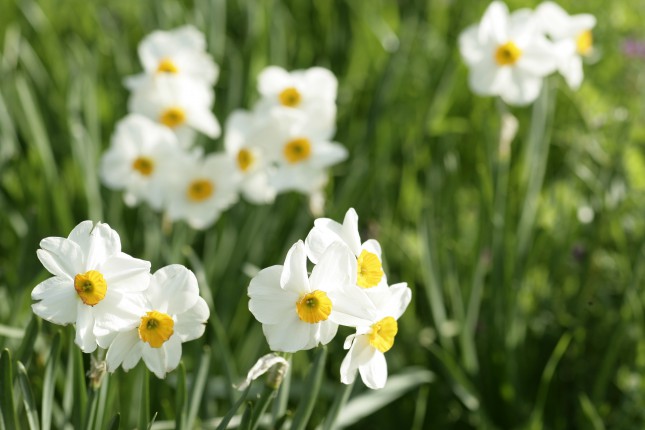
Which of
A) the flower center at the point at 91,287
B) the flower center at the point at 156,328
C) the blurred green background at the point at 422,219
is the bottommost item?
the blurred green background at the point at 422,219

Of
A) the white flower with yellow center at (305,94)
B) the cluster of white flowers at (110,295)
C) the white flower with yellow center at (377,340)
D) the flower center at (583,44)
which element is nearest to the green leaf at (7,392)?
the cluster of white flowers at (110,295)

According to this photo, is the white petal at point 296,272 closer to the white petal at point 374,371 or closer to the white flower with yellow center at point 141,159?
the white petal at point 374,371

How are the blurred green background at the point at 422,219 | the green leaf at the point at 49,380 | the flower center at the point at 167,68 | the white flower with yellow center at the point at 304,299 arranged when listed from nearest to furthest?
1. the white flower with yellow center at the point at 304,299
2. the green leaf at the point at 49,380
3. the blurred green background at the point at 422,219
4. the flower center at the point at 167,68

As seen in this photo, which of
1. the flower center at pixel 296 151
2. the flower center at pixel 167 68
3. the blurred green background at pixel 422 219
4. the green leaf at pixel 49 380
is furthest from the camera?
the flower center at pixel 167 68

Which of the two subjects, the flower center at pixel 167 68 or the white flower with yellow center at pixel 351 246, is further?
the flower center at pixel 167 68

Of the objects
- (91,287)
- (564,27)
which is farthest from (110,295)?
(564,27)

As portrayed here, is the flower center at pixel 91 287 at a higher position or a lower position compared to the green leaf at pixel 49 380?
higher

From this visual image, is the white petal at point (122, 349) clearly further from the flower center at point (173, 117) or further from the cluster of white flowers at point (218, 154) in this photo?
the flower center at point (173, 117)

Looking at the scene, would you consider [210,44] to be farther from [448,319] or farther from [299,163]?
[448,319]
